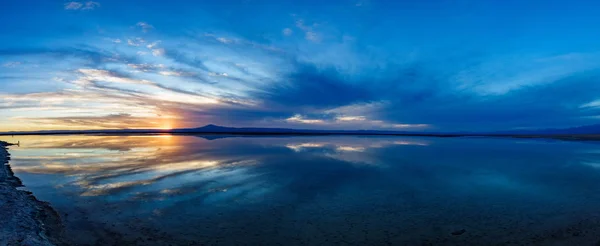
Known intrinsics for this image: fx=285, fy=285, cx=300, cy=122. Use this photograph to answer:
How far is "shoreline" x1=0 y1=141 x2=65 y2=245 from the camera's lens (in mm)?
9352

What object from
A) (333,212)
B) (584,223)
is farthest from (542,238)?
(333,212)

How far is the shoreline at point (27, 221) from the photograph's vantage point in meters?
9.35

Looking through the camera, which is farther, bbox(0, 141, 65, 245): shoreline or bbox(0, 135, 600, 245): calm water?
bbox(0, 135, 600, 245): calm water

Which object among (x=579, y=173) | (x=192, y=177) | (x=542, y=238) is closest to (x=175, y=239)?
(x=192, y=177)

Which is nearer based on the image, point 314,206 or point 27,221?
point 27,221

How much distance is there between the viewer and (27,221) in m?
11.2

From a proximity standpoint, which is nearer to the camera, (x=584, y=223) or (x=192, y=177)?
(x=584, y=223)

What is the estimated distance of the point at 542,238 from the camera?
34.2 feet

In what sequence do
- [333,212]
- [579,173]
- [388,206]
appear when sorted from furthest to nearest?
[579,173] < [388,206] < [333,212]

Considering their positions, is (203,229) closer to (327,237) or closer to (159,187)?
(327,237)

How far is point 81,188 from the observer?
17.5 meters

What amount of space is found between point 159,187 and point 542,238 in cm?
1909

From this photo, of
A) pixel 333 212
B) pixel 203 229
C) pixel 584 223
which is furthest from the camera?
pixel 333 212

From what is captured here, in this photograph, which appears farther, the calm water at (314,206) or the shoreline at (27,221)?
the calm water at (314,206)
